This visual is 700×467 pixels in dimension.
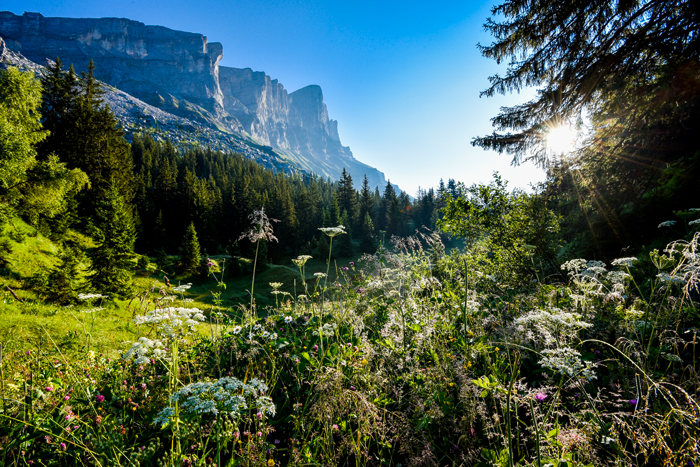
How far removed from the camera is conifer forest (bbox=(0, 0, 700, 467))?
5.75ft

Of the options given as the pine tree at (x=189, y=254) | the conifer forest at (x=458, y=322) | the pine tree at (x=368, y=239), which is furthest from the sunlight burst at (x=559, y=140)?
the pine tree at (x=368, y=239)

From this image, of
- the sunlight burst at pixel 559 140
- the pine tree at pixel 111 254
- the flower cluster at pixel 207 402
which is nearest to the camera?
the flower cluster at pixel 207 402

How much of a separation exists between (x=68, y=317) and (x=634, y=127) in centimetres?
1632

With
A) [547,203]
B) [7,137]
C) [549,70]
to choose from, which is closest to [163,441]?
A: [547,203]

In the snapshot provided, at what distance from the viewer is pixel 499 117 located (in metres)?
7.22

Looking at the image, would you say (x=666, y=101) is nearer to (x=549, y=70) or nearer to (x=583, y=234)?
(x=549, y=70)

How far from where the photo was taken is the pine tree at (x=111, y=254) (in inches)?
421

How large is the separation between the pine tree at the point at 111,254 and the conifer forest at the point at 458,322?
0.23 feet

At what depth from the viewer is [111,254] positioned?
1078cm

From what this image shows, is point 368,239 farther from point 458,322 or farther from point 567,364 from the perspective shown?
point 567,364

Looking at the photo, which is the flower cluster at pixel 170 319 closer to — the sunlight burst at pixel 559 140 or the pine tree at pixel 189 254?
the sunlight burst at pixel 559 140

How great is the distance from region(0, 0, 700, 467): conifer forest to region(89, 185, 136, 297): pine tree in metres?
0.07

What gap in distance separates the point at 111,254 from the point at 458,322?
45.1ft

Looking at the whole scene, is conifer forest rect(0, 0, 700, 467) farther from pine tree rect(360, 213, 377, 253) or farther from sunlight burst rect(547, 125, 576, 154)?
pine tree rect(360, 213, 377, 253)
